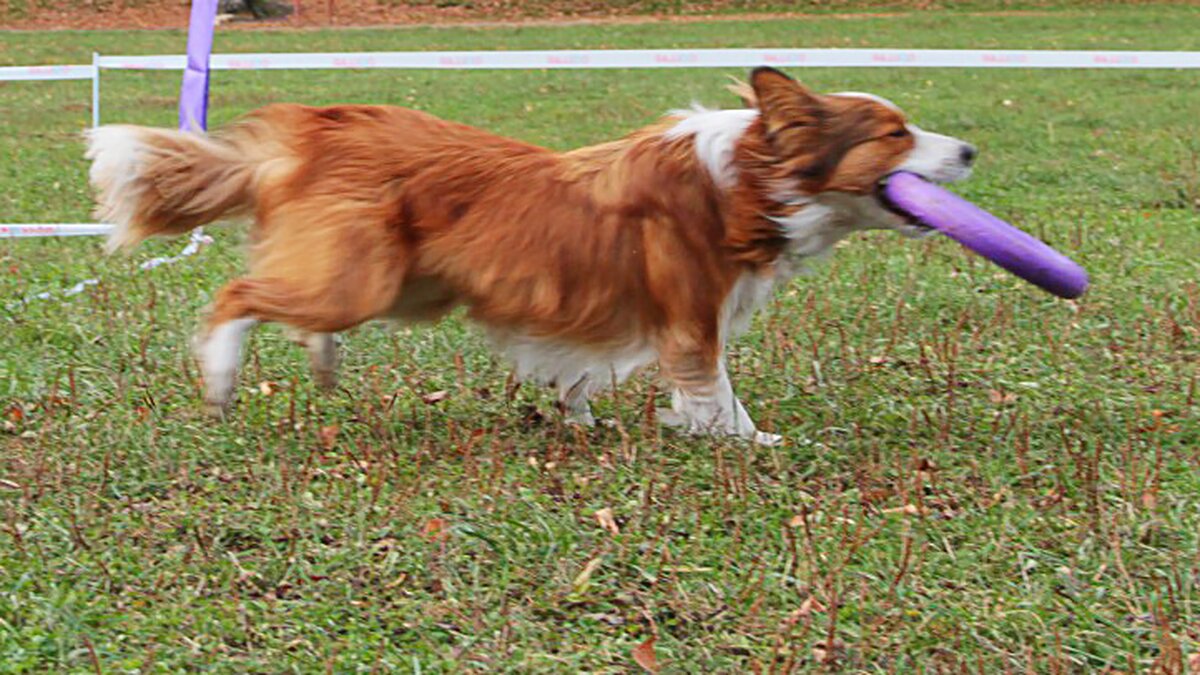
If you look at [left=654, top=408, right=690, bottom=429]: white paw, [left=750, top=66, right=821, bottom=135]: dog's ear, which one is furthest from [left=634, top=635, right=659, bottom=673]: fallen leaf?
[left=750, top=66, right=821, bottom=135]: dog's ear

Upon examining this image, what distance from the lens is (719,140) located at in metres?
5.56

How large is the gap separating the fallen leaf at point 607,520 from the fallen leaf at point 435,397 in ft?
4.88

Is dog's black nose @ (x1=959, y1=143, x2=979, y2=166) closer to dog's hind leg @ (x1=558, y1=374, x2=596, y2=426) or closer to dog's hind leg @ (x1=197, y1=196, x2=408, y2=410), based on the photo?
dog's hind leg @ (x1=558, y1=374, x2=596, y2=426)

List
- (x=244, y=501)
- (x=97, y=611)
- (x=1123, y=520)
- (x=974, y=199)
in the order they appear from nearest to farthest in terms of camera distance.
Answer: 1. (x=97, y=611)
2. (x=1123, y=520)
3. (x=244, y=501)
4. (x=974, y=199)

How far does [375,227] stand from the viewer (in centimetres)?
554

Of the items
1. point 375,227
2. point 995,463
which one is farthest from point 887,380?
point 375,227

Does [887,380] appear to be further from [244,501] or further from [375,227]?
[244,501]

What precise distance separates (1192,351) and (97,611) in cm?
497

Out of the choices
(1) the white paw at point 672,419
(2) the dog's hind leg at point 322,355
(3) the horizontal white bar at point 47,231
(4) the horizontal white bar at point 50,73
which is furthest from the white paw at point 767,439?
(4) the horizontal white bar at point 50,73

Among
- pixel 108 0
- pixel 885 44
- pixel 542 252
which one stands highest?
pixel 542 252

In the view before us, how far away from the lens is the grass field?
4.21m

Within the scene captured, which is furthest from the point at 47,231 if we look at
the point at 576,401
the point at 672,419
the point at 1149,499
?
the point at 1149,499

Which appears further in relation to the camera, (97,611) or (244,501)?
(244,501)

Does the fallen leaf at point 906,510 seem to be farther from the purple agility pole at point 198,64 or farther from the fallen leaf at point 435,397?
the purple agility pole at point 198,64
